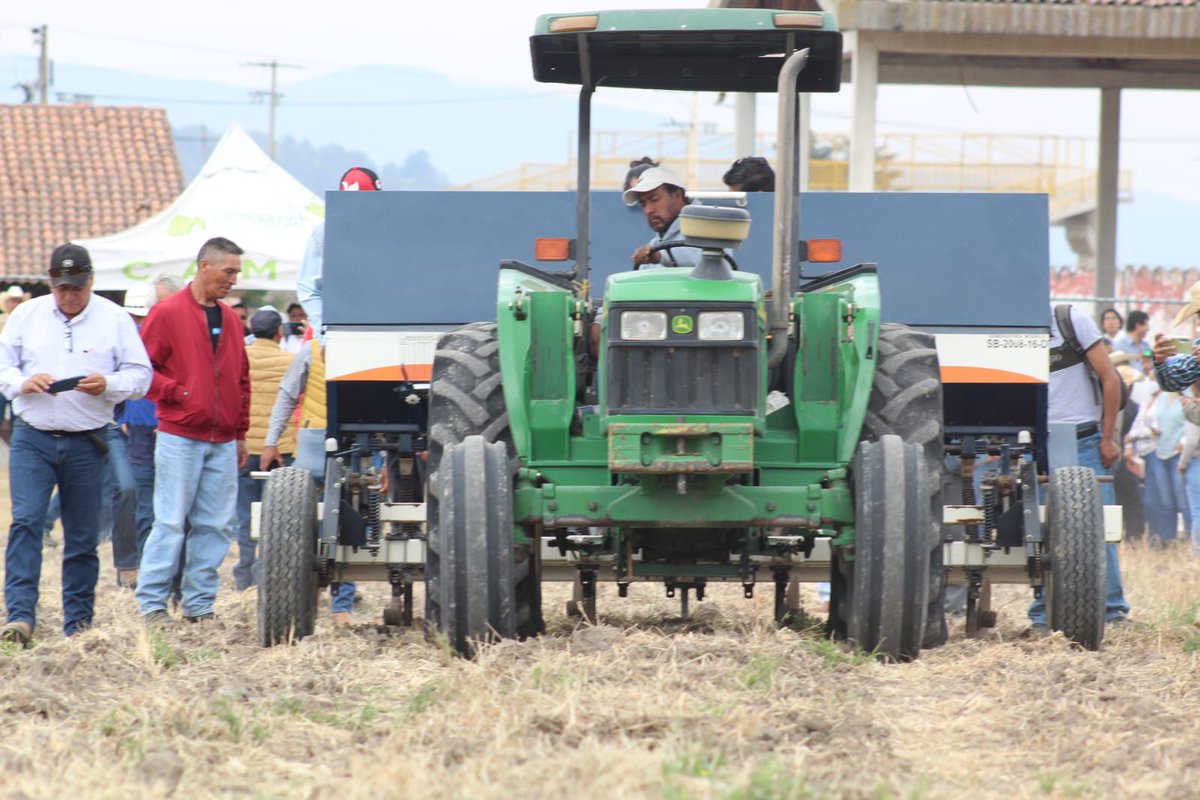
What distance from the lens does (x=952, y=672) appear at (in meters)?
6.91

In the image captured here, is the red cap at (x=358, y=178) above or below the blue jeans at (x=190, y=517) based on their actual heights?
above

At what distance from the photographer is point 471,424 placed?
23.9 feet

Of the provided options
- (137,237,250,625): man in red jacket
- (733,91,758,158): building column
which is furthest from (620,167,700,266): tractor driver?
(733,91,758,158): building column

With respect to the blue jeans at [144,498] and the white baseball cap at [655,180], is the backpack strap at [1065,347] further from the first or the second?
the blue jeans at [144,498]

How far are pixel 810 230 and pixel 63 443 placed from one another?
380 centimetres

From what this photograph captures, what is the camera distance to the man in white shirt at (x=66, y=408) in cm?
874

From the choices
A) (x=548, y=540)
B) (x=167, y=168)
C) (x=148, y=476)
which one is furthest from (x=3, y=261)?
(x=548, y=540)

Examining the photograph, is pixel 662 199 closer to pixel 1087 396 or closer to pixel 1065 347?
pixel 1065 347

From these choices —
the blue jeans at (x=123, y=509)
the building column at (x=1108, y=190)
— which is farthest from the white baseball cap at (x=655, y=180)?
the building column at (x=1108, y=190)

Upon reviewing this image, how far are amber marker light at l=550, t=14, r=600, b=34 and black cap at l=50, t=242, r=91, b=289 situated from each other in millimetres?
2749

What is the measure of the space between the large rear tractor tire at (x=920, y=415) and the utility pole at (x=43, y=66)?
2177 inches

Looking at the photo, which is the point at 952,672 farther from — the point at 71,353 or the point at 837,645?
the point at 71,353

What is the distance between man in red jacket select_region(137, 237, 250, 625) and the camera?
30.6 feet

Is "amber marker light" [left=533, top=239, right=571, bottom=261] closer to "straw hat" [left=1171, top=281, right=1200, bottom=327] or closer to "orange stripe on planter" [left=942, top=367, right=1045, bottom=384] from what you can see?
"orange stripe on planter" [left=942, top=367, right=1045, bottom=384]
